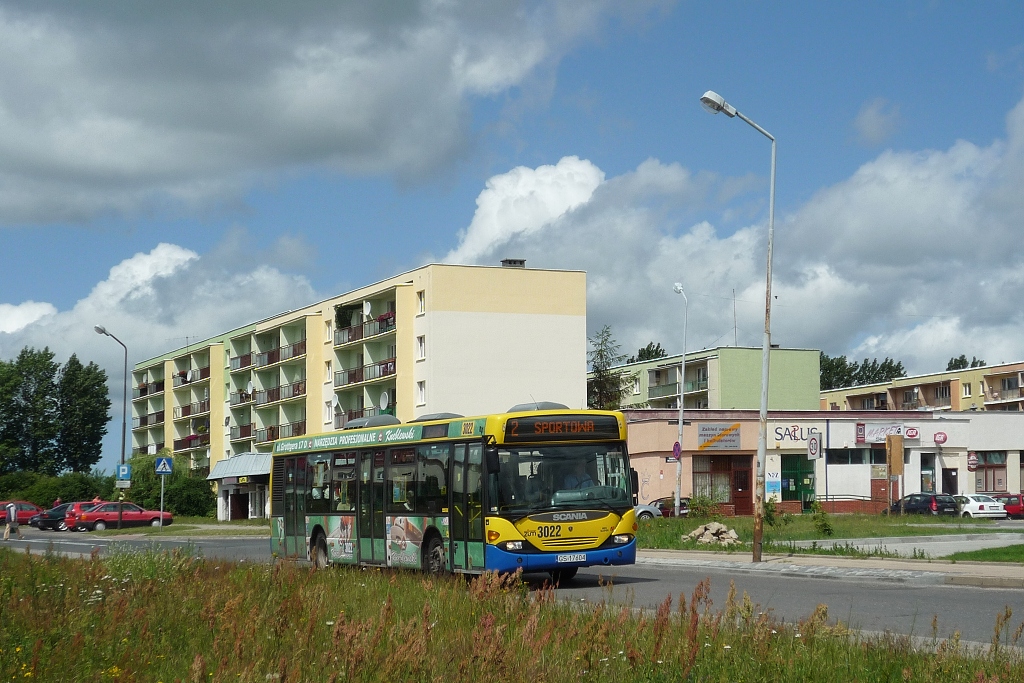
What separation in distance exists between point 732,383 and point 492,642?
84.4 meters

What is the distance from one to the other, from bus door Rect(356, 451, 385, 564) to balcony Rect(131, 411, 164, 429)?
320ft

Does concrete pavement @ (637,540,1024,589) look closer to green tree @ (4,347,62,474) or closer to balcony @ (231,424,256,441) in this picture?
balcony @ (231,424,256,441)

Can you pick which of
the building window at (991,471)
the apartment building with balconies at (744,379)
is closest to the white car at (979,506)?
the building window at (991,471)

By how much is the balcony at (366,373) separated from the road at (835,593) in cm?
5177

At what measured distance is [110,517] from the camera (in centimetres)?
6234

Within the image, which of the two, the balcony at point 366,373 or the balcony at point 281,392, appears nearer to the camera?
the balcony at point 366,373

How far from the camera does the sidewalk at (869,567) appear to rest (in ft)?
64.2

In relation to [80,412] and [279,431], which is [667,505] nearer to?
[279,431]

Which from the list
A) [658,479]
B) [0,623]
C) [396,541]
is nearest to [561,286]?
→ [658,479]

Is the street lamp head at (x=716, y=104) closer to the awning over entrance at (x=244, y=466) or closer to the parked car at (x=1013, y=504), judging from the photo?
the parked car at (x=1013, y=504)

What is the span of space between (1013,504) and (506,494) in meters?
45.6

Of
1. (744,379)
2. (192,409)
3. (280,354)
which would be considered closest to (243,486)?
(280,354)

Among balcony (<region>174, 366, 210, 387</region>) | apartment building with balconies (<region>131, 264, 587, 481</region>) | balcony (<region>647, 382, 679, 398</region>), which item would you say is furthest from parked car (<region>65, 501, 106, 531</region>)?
balcony (<region>647, 382, 679, 398</region>)

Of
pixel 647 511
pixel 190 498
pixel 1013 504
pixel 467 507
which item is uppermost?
pixel 467 507
